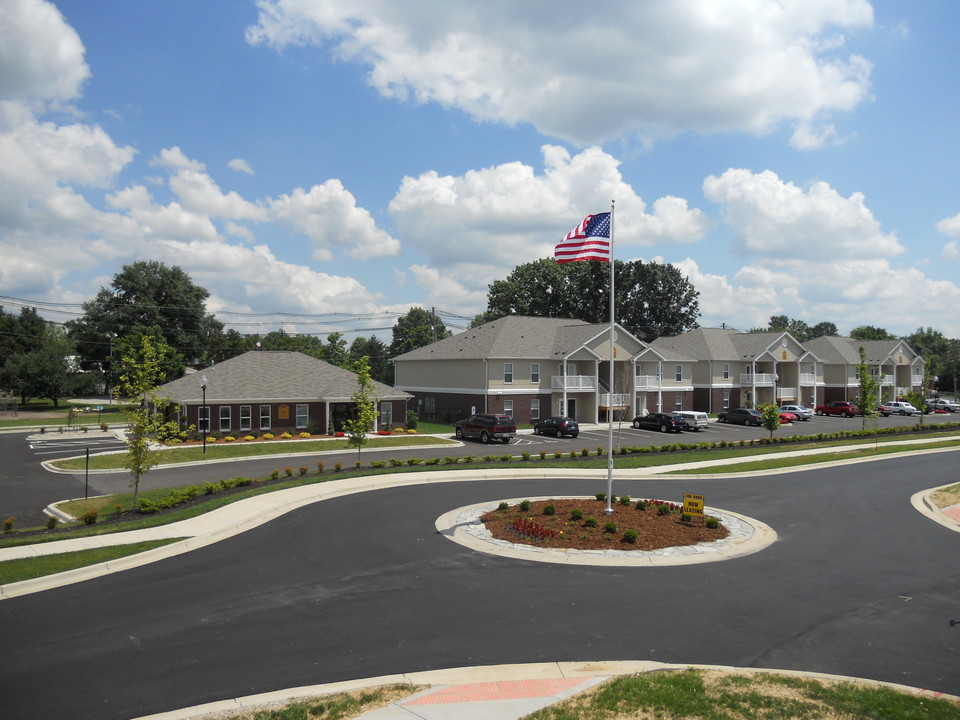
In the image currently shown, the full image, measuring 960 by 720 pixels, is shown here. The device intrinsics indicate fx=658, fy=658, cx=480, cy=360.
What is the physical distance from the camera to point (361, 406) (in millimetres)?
31781

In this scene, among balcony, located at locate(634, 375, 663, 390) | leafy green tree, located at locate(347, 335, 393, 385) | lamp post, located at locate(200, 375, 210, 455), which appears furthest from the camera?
leafy green tree, located at locate(347, 335, 393, 385)

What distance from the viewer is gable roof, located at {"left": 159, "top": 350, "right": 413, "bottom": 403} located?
43.3m

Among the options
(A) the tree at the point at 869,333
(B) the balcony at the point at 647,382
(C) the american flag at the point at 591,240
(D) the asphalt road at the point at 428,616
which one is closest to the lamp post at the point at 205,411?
(D) the asphalt road at the point at 428,616

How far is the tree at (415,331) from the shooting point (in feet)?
349

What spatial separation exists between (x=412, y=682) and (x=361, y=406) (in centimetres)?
2378

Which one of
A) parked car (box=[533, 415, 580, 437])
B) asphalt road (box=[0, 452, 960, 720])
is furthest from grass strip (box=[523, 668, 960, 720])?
parked car (box=[533, 415, 580, 437])

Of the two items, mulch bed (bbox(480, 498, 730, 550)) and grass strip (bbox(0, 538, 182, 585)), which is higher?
grass strip (bbox(0, 538, 182, 585))

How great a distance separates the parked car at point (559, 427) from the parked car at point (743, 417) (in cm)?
1991

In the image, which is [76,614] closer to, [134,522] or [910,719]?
[134,522]

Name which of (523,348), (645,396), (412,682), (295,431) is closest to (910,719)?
(412,682)

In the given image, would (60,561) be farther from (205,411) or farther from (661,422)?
(661,422)

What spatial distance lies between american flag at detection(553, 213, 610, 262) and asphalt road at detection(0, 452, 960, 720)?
886cm

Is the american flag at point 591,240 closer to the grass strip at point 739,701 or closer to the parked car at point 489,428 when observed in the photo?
the grass strip at point 739,701

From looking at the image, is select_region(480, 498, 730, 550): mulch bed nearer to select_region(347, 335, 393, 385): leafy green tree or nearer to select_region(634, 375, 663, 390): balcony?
select_region(634, 375, 663, 390): balcony
